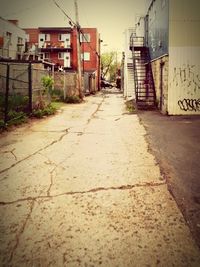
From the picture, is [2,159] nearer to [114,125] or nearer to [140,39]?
[114,125]

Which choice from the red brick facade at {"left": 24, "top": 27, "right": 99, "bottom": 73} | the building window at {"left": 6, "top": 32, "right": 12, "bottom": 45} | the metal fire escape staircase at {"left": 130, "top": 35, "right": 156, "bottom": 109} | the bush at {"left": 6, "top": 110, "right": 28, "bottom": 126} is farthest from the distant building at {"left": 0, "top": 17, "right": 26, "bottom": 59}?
the bush at {"left": 6, "top": 110, "right": 28, "bottom": 126}

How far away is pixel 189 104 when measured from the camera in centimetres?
1411

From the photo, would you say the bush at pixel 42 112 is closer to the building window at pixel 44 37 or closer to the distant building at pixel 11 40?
the distant building at pixel 11 40

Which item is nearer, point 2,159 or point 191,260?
point 191,260

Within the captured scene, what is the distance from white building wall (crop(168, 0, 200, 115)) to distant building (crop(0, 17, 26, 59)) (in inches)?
940

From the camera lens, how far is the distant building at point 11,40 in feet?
A: 111

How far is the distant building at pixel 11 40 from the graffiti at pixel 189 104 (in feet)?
80.7

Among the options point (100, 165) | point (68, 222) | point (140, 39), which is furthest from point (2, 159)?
Result: point (140, 39)

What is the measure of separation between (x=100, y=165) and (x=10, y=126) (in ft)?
19.1

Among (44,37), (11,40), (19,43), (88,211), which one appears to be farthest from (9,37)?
(88,211)

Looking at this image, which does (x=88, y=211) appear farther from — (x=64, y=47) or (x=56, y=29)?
(x=56, y=29)

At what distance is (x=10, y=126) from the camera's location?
10.6m

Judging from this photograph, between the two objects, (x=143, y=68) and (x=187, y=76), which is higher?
(x=143, y=68)

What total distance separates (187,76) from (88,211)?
11.7 metres
